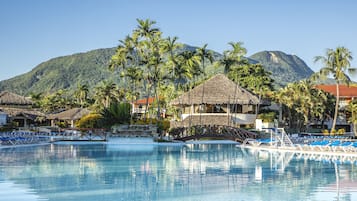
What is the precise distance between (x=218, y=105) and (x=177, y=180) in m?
28.4

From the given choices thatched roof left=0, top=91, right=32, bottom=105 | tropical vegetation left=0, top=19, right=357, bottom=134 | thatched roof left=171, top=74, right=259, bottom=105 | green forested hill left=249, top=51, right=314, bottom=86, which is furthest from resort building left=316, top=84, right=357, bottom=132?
green forested hill left=249, top=51, right=314, bottom=86

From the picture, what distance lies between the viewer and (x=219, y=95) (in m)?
41.6

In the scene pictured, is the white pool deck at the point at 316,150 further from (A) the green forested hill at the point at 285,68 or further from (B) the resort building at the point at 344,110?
(A) the green forested hill at the point at 285,68

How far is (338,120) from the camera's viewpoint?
160ft

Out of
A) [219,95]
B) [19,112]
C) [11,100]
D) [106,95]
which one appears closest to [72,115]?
[19,112]

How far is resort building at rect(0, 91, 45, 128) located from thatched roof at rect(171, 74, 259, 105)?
51.3ft

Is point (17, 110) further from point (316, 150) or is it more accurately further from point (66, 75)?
point (66, 75)

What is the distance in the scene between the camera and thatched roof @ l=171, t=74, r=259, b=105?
134ft

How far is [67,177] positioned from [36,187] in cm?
205

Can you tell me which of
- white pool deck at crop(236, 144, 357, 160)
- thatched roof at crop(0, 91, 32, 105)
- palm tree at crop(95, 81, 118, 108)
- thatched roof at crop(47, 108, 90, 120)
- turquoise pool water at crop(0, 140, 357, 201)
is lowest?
turquoise pool water at crop(0, 140, 357, 201)

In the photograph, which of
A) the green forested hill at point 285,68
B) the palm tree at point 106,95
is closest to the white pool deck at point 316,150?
the palm tree at point 106,95

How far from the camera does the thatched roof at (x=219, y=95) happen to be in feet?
134

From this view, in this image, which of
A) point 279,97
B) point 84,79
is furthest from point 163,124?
point 84,79

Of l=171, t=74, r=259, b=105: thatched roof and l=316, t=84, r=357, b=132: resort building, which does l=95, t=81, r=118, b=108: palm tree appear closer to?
l=171, t=74, r=259, b=105: thatched roof
